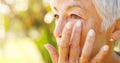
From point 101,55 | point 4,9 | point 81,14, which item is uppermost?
point 81,14

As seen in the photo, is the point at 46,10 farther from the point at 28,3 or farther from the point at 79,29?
the point at 79,29

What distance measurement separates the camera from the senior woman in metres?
1.51

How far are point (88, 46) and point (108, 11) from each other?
191 mm

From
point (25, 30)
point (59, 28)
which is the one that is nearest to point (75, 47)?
point (59, 28)

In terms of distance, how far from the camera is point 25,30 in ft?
9.37

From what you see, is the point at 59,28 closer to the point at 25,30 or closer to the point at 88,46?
the point at 88,46

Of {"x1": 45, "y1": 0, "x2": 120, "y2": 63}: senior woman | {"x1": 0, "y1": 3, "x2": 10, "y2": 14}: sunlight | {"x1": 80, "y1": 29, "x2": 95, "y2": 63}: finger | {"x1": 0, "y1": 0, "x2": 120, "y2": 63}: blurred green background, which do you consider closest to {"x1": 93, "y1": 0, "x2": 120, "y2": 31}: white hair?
{"x1": 45, "y1": 0, "x2": 120, "y2": 63}: senior woman

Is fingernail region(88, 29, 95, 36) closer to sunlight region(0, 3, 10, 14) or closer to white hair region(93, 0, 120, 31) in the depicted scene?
white hair region(93, 0, 120, 31)

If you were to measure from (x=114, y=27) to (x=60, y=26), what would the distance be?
262mm

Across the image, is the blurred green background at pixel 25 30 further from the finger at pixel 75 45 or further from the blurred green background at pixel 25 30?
the finger at pixel 75 45

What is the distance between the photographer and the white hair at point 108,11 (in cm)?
153

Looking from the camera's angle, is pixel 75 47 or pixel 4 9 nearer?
pixel 75 47

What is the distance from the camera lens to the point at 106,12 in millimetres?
1544

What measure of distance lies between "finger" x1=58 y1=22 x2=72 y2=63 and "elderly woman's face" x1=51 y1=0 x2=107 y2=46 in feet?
0.16
